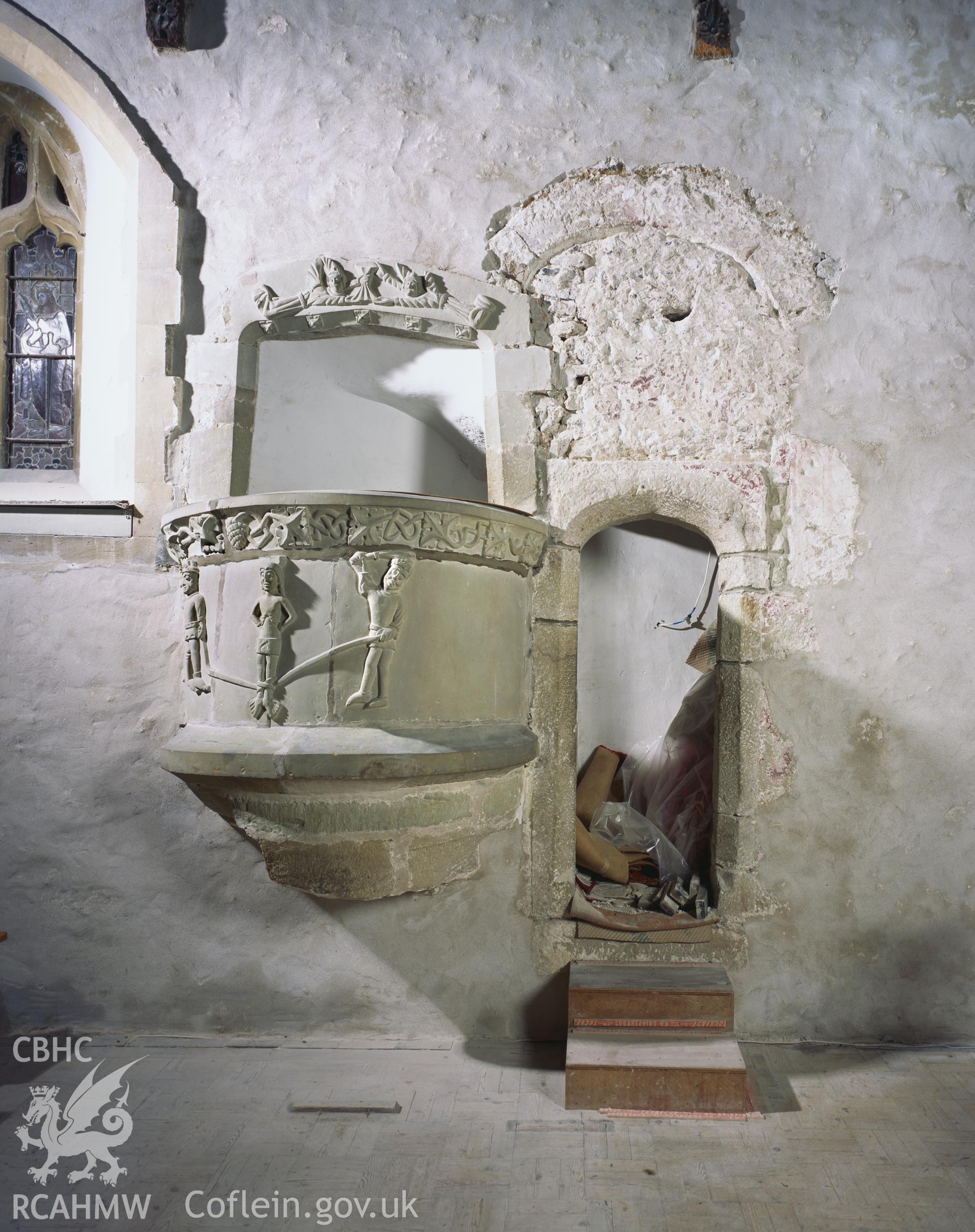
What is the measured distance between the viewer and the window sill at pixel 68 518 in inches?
145

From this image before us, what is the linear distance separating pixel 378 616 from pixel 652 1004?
173 cm

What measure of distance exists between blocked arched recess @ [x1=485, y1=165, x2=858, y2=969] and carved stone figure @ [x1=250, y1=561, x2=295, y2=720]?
106cm

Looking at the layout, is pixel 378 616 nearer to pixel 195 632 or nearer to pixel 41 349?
pixel 195 632

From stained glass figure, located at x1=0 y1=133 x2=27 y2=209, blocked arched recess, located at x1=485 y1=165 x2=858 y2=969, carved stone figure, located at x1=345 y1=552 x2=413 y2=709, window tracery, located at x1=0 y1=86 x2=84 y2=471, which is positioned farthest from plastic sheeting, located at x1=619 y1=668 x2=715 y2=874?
stained glass figure, located at x1=0 y1=133 x2=27 y2=209

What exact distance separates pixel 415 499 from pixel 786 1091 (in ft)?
7.99

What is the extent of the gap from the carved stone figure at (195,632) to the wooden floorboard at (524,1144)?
1461mm

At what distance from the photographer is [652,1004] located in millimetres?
3174

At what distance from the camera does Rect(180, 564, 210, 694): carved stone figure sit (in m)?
3.07

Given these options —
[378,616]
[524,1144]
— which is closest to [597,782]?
[524,1144]

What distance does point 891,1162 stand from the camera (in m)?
2.70

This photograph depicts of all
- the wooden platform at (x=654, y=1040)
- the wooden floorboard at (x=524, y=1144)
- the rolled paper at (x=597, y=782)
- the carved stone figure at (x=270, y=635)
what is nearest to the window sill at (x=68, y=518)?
the carved stone figure at (x=270, y=635)

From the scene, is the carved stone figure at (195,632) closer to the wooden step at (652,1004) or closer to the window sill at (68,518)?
the window sill at (68,518)

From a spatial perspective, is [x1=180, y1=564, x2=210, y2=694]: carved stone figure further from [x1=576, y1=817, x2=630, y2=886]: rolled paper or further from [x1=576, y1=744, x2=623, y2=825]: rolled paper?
[x1=576, y1=744, x2=623, y2=825]: rolled paper

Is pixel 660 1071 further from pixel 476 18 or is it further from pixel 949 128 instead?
pixel 476 18
